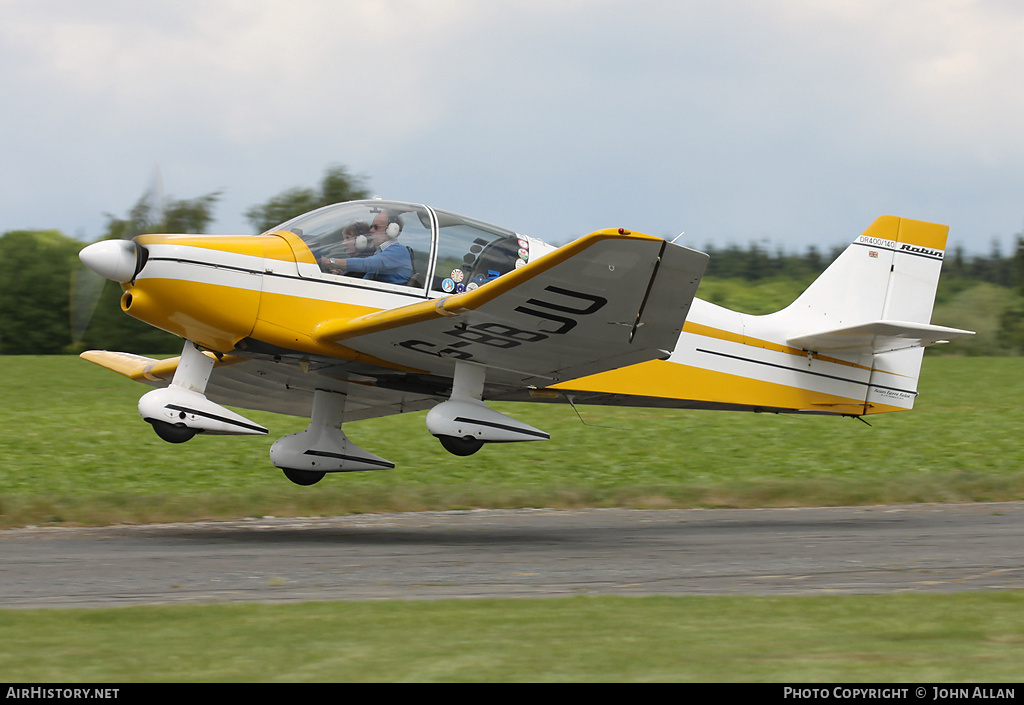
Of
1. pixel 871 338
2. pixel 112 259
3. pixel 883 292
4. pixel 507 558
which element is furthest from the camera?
pixel 883 292

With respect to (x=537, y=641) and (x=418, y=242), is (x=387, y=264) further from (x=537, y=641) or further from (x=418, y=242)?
(x=537, y=641)

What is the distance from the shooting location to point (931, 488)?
15.1 metres

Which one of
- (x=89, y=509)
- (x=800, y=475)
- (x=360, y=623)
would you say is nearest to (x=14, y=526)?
(x=89, y=509)

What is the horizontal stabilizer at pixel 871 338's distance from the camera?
11.0m

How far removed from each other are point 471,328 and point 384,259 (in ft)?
4.08

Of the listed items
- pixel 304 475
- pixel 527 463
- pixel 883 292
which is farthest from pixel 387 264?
pixel 527 463

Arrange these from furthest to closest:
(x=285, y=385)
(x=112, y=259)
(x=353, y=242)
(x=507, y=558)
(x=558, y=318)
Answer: (x=285, y=385), (x=353, y=242), (x=558, y=318), (x=112, y=259), (x=507, y=558)

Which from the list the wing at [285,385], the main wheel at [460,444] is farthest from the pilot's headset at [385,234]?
the main wheel at [460,444]

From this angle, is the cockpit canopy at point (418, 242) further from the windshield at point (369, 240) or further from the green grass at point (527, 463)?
the green grass at point (527, 463)

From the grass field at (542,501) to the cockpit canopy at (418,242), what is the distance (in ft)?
14.4

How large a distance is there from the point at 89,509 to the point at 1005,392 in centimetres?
2435

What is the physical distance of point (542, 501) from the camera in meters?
14.6

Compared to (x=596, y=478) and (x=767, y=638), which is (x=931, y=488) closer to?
(x=596, y=478)

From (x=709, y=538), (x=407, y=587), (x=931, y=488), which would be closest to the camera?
(x=407, y=587)
